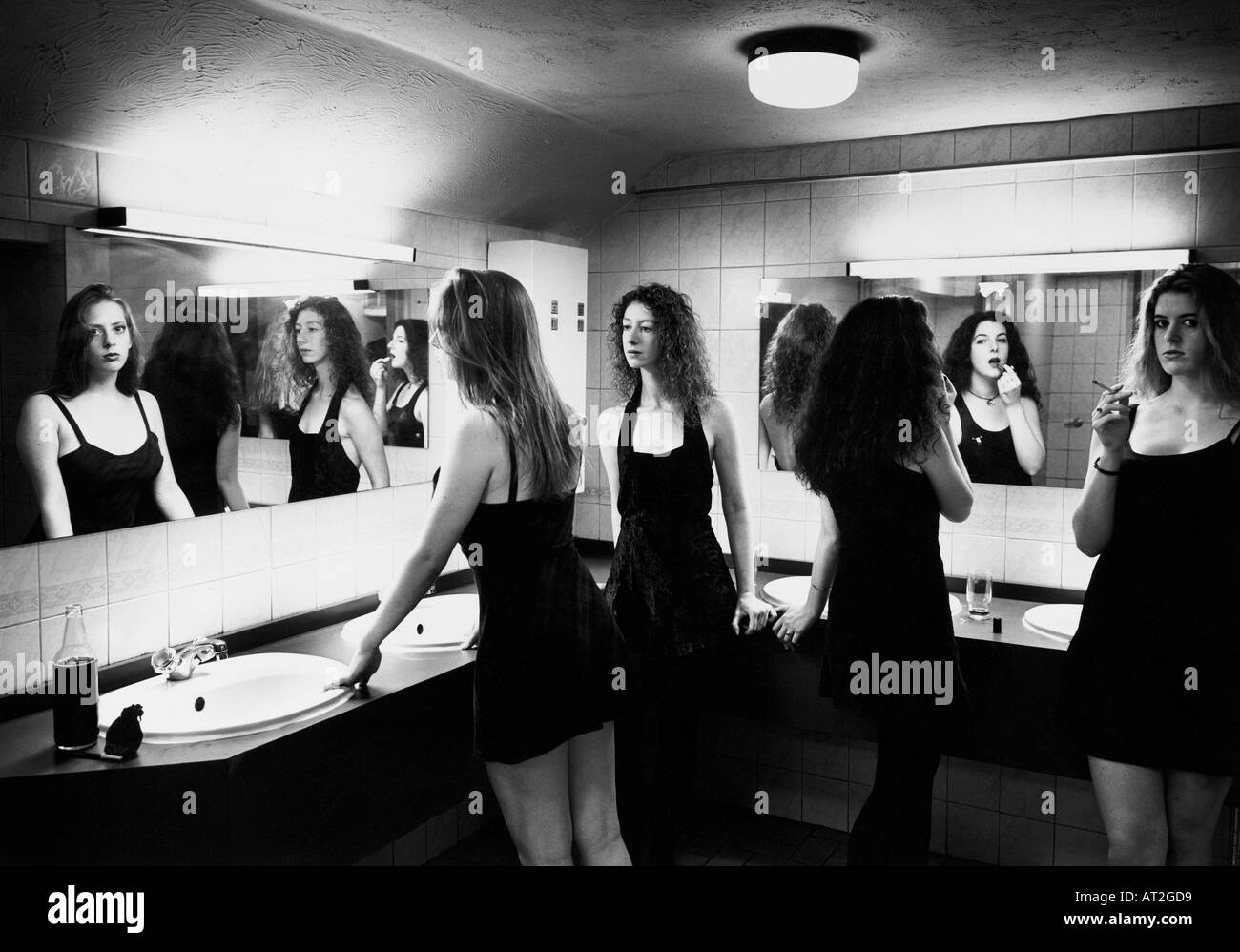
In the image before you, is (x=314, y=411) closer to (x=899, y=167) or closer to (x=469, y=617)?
(x=469, y=617)

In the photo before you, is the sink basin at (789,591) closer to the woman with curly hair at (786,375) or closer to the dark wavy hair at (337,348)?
the woman with curly hair at (786,375)

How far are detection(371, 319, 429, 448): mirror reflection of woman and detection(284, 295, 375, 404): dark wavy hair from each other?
5cm

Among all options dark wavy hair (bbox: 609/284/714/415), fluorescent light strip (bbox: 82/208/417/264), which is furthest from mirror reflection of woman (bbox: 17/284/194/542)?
dark wavy hair (bbox: 609/284/714/415)

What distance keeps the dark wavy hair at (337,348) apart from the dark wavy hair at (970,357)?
5.66 ft

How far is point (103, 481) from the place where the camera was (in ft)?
7.20

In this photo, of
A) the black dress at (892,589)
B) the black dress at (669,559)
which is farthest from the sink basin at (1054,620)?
the black dress at (669,559)

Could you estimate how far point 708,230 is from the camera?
359 centimetres

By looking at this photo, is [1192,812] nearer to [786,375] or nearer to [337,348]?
[786,375]

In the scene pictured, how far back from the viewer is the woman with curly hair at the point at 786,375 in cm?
343

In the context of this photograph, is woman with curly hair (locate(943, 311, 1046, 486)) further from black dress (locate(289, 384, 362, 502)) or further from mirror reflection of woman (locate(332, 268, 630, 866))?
black dress (locate(289, 384, 362, 502))

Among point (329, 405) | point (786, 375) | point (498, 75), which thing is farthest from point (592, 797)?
point (786, 375)
